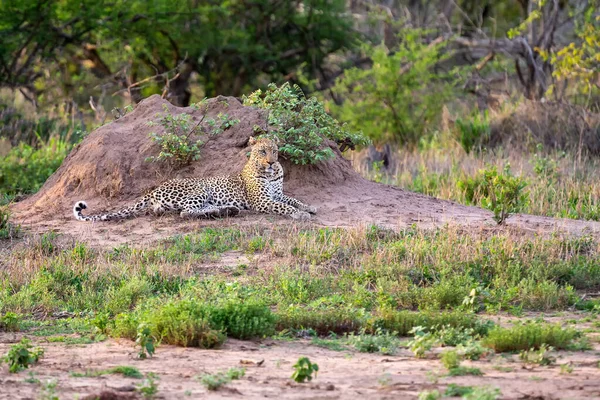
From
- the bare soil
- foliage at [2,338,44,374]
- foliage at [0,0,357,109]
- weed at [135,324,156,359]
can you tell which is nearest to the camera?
the bare soil

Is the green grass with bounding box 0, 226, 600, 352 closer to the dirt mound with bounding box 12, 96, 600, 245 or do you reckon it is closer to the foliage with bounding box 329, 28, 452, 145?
the dirt mound with bounding box 12, 96, 600, 245

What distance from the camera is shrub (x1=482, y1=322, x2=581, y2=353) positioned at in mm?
7078

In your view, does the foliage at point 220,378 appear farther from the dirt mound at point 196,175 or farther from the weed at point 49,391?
the dirt mound at point 196,175

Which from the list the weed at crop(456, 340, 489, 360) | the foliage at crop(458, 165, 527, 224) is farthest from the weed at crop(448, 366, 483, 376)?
the foliage at crop(458, 165, 527, 224)

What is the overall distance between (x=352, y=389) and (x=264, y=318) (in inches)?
65.5

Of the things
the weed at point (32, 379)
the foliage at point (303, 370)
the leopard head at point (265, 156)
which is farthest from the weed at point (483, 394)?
the leopard head at point (265, 156)

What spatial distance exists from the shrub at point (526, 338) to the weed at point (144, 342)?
2422 mm

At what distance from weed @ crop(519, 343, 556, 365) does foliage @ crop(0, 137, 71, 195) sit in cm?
1016

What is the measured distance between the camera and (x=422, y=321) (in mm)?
7914

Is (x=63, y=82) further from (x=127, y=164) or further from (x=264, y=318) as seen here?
(x=264, y=318)


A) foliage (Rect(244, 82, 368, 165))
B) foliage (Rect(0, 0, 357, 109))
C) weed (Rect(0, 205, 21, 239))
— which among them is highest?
foliage (Rect(0, 0, 357, 109))

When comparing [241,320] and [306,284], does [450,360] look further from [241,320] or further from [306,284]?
[306,284]

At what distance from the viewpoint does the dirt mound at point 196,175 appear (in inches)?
484

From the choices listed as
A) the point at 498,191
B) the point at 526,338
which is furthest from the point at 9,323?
the point at 498,191
